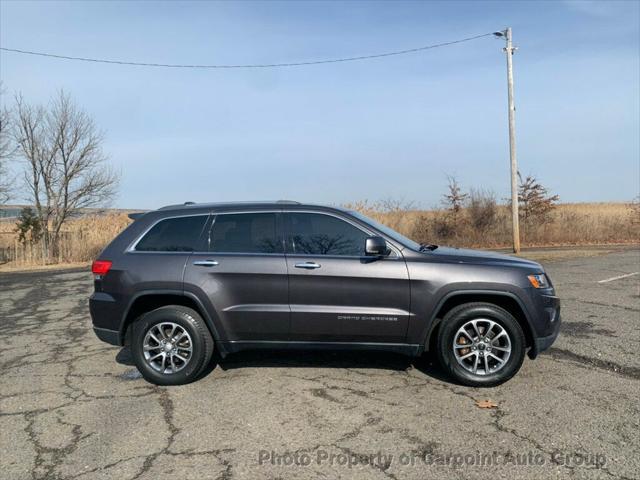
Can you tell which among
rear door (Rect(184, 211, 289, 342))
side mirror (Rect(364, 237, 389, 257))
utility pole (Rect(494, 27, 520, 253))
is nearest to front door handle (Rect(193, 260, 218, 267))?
rear door (Rect(184, 211, 289, 342))

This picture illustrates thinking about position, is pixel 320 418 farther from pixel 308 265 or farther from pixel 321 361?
pixel 321 361

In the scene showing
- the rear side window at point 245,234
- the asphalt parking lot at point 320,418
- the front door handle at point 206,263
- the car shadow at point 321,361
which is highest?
the rear side window at point 245,234

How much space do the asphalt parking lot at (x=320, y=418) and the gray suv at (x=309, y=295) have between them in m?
0.36

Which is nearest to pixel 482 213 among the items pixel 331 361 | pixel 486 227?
pixel 486 227

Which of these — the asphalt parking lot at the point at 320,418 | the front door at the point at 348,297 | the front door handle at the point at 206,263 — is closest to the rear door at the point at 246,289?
the front door handle at the point at 206,263

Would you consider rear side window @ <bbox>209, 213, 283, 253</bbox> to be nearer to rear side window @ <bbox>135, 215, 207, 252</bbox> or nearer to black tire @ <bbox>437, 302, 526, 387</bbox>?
rear side window @ <bbox>135, 215, 207, 252</bbox>

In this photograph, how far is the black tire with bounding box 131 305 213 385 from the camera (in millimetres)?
4992

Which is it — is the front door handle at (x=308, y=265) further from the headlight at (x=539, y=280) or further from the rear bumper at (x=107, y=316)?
the headlight at (x=539, y=280)

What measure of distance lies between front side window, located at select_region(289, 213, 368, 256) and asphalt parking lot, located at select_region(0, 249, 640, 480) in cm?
126

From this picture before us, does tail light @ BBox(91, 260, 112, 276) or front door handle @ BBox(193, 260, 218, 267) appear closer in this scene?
front door handle @ BBox(193, 260, 218, 267)

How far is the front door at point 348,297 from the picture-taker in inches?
191

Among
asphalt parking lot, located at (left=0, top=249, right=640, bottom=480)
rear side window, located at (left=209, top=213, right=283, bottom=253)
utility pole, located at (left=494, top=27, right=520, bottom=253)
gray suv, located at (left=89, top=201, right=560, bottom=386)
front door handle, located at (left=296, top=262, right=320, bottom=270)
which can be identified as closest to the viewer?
asphalt parking lot, located at (left=0, top=249, right=640, bottom=480)

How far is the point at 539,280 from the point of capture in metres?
4.94

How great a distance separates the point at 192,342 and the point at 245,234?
3.80 feet
